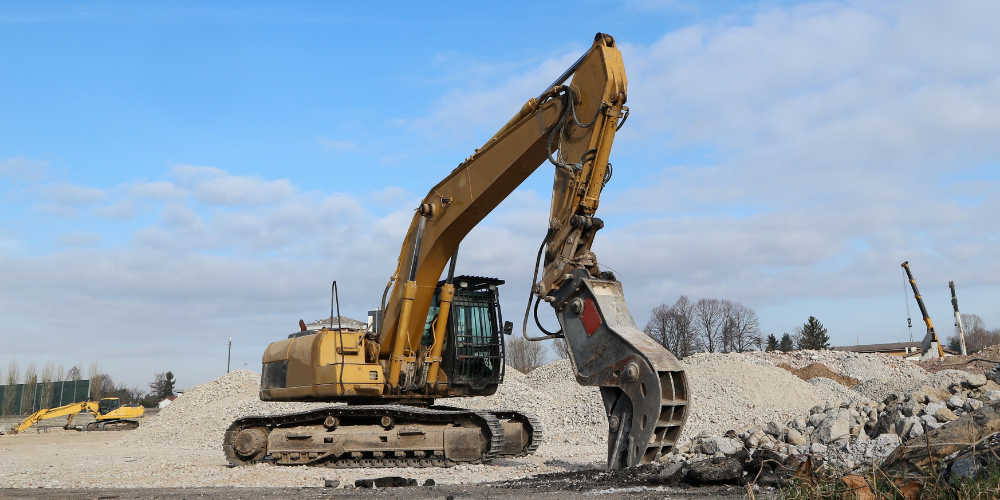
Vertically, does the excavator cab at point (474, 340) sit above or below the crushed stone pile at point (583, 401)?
above

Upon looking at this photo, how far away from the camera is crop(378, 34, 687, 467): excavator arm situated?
269 inches

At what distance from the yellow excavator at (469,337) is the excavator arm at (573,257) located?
0.02 meters

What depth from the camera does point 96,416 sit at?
29078mm

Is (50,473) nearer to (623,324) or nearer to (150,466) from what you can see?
(150,466)

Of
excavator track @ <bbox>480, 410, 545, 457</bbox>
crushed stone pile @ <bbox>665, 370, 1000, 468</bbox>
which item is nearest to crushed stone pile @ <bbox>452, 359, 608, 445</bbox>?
excavator track @ <bbox>480, 410, 545, 457</bbox>

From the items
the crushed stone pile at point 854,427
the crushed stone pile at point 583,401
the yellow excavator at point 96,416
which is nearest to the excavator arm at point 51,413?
the yellow excavator at point 96,416

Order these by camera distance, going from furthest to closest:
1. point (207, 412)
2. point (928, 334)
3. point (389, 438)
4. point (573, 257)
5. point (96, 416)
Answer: point (928, 334) → point (96, 416) → point (207, 412) → point (389, 438) → point (573, 257)

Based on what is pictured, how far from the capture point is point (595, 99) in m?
8.23

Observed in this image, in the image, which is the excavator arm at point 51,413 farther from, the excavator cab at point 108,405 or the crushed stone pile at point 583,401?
the crushed stone pile at point 583,401

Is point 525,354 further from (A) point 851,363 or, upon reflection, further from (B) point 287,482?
(B) point 287,482

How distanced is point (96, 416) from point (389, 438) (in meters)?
23.5

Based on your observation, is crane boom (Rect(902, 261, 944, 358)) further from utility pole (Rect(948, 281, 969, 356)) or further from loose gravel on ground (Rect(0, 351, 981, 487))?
loose gravel on ground (Rect(0, 351, 981, 487))

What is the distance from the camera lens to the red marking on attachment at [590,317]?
7340 millimetres

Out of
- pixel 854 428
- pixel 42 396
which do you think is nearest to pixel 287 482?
pixel 854 428
